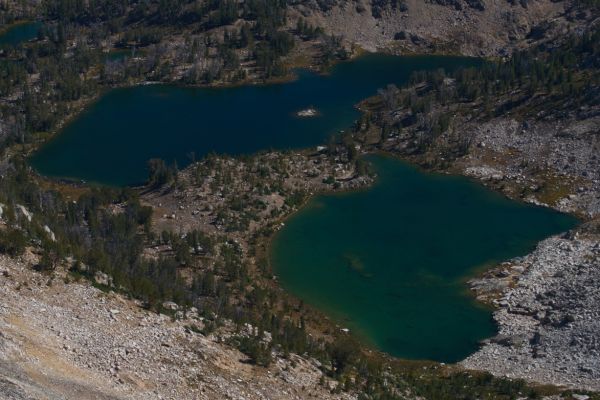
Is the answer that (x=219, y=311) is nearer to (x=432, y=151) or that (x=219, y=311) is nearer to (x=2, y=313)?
(x=2, y=313)

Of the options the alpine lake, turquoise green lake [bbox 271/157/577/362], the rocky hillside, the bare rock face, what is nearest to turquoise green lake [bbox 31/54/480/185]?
the alpine lake

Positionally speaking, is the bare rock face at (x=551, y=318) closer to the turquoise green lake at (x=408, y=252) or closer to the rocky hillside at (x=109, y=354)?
the turquoise green lake at (x=408, y=252)

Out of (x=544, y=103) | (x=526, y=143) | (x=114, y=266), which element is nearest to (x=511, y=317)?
(x=114, y=266)

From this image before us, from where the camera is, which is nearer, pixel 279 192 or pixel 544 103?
pixel 279 192

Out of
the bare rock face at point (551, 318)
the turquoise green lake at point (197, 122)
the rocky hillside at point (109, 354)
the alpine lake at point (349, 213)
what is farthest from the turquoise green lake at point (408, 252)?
the turquoise green lake at point (197, 122)

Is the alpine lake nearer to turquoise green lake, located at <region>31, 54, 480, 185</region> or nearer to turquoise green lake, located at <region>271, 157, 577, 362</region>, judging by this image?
turquoise green lake, located at <region>271, 157, 577, 362</region>

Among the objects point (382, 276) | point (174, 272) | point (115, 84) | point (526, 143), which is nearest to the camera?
point (174, 272)
